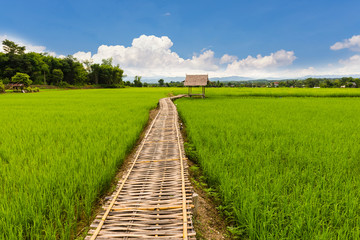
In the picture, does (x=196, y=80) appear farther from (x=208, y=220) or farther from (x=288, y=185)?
(x=208, y=220)

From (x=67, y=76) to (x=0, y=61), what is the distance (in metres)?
17.3

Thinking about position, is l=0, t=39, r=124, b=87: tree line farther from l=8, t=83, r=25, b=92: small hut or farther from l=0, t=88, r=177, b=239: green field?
l=0, t=88, r=177, b=239: green field

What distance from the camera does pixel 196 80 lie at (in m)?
21.2

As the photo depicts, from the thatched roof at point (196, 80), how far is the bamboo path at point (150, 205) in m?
17.6

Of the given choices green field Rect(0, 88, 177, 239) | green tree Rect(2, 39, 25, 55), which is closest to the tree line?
green tree Rect(2, 39, 25, 55)

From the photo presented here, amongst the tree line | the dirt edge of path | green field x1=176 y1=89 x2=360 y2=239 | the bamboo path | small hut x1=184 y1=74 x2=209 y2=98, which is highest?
the tree line

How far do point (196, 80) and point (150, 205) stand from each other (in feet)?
65.0

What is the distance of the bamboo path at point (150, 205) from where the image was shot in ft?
6.47

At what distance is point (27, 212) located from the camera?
2070mm

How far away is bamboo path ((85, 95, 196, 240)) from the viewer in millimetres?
1972

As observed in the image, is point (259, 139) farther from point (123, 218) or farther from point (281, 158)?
point (123, 218)

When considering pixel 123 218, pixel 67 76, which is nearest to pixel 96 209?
pixel 123 218

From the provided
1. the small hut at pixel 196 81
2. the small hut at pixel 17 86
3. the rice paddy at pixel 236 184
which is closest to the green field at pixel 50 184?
the rice paddy at pixel 236 184

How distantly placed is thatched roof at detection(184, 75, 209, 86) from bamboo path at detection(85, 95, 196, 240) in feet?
57.7
